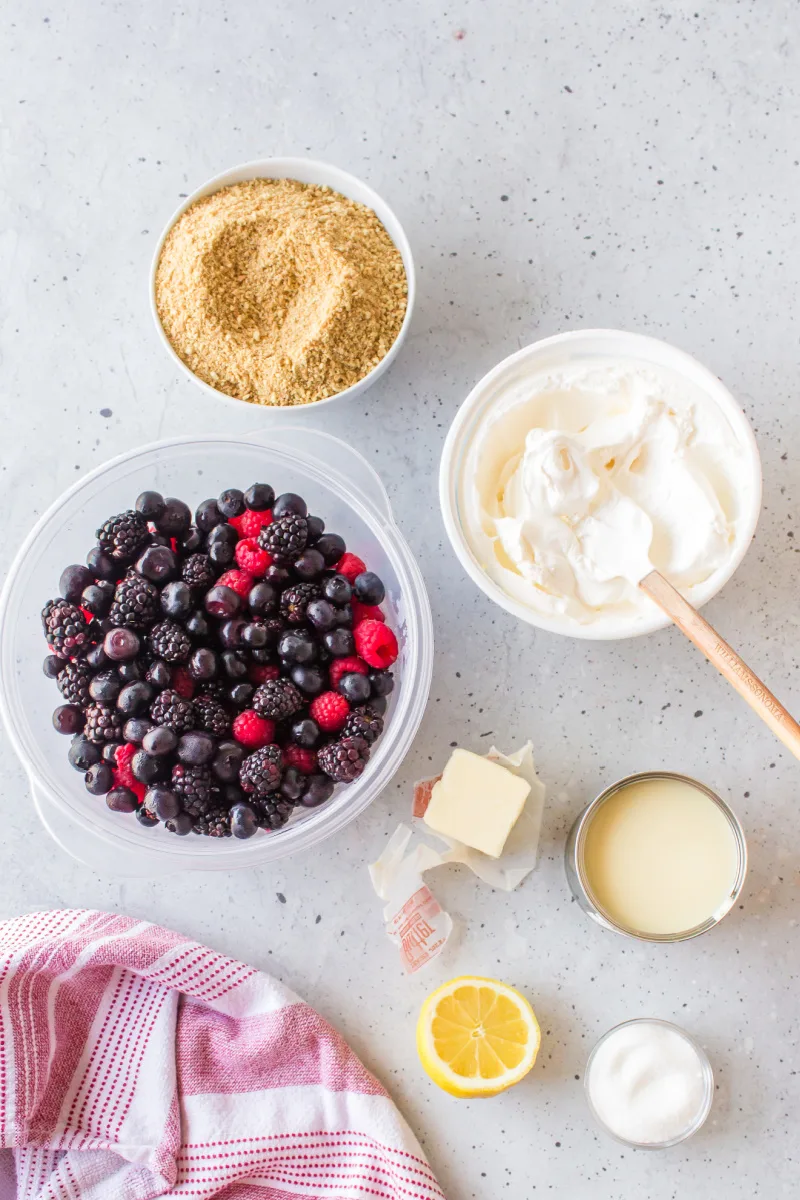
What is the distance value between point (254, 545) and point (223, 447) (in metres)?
0.17

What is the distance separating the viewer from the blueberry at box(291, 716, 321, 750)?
1.11 m

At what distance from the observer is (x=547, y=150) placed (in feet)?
4.26

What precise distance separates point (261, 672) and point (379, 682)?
140 millimetres

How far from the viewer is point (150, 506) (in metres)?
1.16

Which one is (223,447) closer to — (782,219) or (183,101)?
(183,101)

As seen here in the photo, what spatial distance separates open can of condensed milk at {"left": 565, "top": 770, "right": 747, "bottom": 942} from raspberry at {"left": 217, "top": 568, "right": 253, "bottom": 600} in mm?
487

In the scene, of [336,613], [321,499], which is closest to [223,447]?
[321,499]

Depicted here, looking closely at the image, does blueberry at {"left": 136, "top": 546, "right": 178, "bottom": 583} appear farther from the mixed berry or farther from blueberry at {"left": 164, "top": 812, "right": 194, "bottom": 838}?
blueberry at {"left": 164, "top": 812, "right": 194, "bottom": 838}

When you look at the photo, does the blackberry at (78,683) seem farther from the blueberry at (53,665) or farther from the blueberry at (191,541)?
the blueberry at (191,541)

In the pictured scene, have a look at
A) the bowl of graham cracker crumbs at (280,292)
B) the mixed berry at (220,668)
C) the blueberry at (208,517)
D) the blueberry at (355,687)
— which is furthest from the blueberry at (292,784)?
the bowl of graham cracker crumbs at (280,292)

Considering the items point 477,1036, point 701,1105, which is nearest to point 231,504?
point 477,1036

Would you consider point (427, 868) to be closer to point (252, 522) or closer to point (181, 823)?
point (181, 823)

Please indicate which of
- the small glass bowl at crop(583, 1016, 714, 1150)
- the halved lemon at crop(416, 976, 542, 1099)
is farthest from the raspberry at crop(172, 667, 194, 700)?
the small glass bowl at crop(583, 1016, 714, 1150)

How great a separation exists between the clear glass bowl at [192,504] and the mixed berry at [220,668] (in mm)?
46
